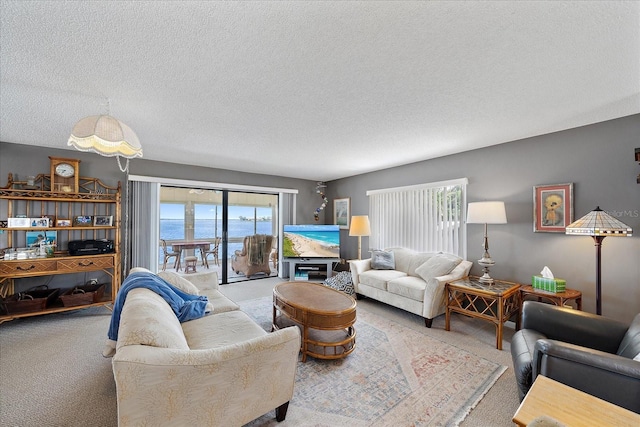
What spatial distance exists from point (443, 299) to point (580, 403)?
2129mm

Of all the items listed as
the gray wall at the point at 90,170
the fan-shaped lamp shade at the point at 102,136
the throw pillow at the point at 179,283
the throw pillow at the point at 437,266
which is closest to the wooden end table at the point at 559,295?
the throw pillow at the point at 437,266

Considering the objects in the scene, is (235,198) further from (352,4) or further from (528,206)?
(528,206)

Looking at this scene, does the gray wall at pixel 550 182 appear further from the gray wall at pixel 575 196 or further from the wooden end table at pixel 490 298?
the wooden end table at pixel 490 298

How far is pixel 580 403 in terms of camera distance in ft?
3.43

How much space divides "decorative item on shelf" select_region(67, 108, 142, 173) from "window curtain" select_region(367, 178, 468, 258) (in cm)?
392

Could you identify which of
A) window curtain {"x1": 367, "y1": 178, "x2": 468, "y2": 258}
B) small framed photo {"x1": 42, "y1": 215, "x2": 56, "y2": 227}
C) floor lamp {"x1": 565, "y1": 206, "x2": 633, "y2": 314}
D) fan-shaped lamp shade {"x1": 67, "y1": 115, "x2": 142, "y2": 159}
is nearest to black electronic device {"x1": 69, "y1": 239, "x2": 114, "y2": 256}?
small framed photo {"x1": 42, "y1": 215, "x2": 56, "y2": 227}

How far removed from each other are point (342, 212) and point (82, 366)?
4705 mm

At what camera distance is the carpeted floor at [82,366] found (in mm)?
1663

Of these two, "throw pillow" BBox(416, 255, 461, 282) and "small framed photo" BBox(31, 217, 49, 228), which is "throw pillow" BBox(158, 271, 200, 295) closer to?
"small framed photo" BBox(31, 217, 49, 228)

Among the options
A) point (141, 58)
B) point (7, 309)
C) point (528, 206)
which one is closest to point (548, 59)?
point (528, 206)

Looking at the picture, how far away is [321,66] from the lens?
1611mm

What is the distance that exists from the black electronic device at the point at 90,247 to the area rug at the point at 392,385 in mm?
3336

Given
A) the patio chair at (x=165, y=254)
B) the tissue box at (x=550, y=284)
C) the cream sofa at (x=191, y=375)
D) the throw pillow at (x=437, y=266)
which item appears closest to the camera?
the cream sofa at (x=191, y=375)

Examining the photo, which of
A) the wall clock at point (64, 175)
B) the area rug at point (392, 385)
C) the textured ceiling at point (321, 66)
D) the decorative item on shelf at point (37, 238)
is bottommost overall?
the area rug at point (392, 385)
